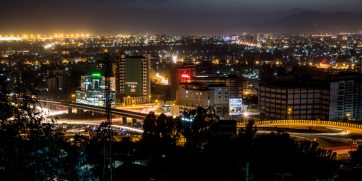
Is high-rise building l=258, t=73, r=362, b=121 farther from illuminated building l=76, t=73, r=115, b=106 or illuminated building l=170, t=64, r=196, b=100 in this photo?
illuminated building l=76, t=73, r=115, b=106

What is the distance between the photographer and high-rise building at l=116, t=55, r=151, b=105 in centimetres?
2426

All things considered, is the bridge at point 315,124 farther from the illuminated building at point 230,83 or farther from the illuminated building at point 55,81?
the illuminated building at point 55,81

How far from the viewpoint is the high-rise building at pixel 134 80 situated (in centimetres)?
2426

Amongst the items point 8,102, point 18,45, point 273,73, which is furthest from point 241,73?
point 18,45

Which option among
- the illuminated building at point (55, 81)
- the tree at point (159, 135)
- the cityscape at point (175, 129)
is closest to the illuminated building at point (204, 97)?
the cityscape at point (175, 129)

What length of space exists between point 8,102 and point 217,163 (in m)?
5.27

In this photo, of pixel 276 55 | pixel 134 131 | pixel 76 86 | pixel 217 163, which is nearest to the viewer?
pixel 217 163

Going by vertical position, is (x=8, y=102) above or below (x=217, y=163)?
above

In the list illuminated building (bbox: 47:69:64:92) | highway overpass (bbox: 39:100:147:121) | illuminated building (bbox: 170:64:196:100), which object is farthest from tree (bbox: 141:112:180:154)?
illuminated building (bbox: 47:69:64:92)

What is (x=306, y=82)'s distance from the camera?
19.2 metres

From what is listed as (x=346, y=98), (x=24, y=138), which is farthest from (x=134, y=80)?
(x=24, y=138)

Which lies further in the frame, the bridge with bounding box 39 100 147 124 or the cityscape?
the bridge with bounding box 39 100 147 124

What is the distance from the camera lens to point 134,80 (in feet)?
82.0

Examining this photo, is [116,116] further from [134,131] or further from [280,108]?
[280,108]
